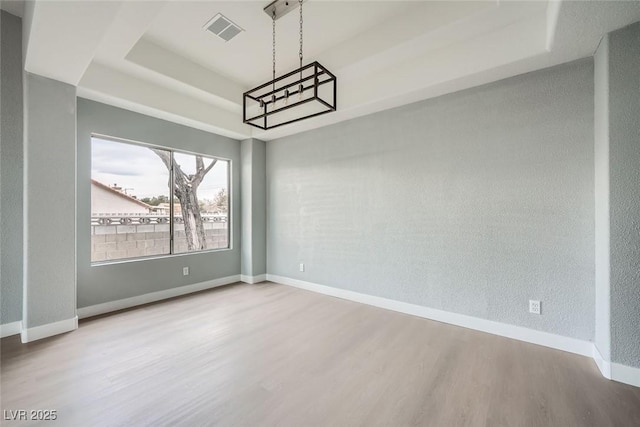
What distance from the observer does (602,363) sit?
205 cm

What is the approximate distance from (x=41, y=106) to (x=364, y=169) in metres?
3.63

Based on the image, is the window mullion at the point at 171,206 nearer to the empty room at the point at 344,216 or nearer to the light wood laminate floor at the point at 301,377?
the empty room at the point at 344,216

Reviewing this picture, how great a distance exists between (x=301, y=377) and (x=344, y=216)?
92.0 inches

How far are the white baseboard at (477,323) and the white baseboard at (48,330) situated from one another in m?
3.00

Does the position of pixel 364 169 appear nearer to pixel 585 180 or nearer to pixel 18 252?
pixel 585 180

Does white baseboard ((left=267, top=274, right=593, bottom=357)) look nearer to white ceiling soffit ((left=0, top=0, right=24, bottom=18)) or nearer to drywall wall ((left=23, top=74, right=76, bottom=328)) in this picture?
drywall wall ((left=23, top=74, right=76, bottom=328))

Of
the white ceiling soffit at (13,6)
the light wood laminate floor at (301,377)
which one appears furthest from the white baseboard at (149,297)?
the white ceiling soffit at (13,6)

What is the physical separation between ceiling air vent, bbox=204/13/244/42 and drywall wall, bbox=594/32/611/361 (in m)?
3.34

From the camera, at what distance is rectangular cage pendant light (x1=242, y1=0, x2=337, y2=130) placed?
2.30 meters

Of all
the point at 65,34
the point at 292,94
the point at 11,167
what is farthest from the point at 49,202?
the point at 292,94

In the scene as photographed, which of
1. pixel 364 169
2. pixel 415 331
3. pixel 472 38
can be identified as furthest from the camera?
pixel 364 169

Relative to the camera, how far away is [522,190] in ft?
8.55

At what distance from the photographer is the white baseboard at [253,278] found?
4724 mm

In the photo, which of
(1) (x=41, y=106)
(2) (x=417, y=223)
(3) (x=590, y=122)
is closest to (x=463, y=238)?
(2) (x=417, y=223)
